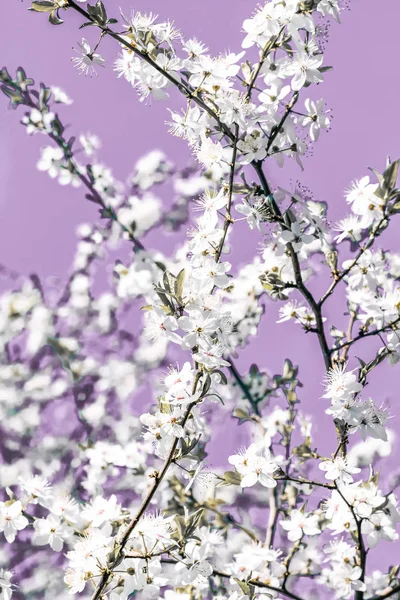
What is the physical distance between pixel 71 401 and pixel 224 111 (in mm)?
1823

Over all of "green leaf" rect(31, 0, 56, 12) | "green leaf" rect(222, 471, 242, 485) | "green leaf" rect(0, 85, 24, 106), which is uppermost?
"green leaf" rect(0, 85, 24, 106)

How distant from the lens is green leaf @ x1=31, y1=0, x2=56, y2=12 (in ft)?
3.98

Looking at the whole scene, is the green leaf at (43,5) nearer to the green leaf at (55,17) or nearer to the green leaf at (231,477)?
the green leaf at (55,17)

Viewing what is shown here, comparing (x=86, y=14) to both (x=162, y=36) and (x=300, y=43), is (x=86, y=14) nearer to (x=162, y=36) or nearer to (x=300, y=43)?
(x=162, y=36)

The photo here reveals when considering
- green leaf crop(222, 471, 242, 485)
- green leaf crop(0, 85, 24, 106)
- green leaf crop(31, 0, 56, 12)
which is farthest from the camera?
green leaf crop(0, 85, 24, 106)

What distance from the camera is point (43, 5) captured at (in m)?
1.21

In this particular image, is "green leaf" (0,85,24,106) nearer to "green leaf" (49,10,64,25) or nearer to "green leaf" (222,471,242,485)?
"green leaf" (49,10,64,25)

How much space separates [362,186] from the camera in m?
1.47

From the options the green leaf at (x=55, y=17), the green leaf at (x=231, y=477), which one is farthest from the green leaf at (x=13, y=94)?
the green leaf at (x=231, y=477)

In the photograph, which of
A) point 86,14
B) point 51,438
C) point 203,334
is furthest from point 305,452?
point 51,438

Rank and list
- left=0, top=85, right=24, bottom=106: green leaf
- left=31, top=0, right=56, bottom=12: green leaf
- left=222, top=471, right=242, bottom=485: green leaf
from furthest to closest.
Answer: left=0, top=85, right=24, bottom=106: green leaf, left=222, top=471, right=242, bottom=485: green leaf, left=31, top=0, right=56, bottom=12: green leaf

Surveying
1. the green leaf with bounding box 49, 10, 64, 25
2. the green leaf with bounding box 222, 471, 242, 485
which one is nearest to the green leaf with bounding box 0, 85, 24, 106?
the green leaf with bounding box 49, 10, 64, 25

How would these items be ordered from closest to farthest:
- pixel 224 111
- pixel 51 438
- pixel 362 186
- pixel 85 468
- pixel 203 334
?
pixel 203 334
pixel 224 111
pixel 362 186
pixel 85 468
pixel 51 438

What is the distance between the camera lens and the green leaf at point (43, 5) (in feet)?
3.98
